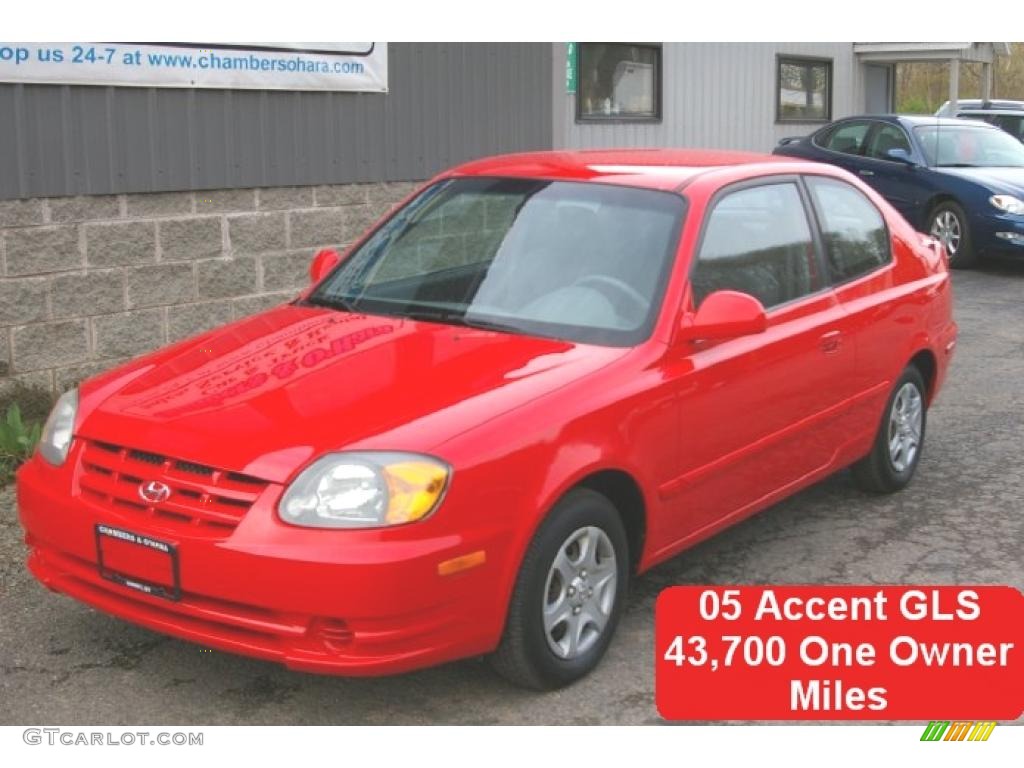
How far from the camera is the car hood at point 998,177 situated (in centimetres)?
1411

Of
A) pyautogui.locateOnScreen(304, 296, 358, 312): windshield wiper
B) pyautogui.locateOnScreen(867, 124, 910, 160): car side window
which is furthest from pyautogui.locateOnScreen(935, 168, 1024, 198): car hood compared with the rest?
pyautogui.locateOnScreen(304, 296, 358, 312): windshield wiper

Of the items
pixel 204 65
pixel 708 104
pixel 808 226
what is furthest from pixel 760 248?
pixel 708 104

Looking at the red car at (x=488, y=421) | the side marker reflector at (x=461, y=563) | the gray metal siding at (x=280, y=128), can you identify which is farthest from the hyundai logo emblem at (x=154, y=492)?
the gray metal siding at (x=280, y=128)

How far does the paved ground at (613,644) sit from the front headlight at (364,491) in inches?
27.6

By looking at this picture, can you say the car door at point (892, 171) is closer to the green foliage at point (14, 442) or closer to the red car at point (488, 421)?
the red car at point (488, 421)

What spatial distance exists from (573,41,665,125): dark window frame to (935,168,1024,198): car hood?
305cm

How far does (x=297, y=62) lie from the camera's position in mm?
8664

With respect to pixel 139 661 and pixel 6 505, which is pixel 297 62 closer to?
pixel 6 505

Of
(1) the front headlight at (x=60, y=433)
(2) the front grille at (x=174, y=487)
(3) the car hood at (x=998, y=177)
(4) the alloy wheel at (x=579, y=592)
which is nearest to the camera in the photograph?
(2) the front grille at (x=174, y=487)

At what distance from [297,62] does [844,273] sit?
13.6 ft

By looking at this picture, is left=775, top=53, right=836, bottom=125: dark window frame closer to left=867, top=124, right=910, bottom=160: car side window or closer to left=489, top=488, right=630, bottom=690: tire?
left=867, top=124, right=910, bottom=160: car side window

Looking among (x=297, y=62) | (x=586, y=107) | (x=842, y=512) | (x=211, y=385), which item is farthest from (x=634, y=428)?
(x=586, y=107)

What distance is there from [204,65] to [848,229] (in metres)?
3.99
